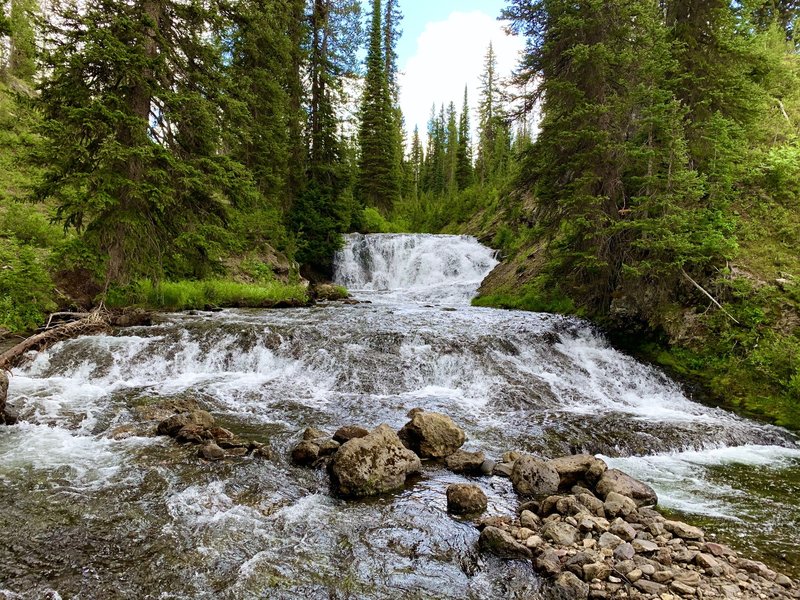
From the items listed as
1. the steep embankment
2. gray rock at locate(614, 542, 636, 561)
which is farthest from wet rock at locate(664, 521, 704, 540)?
the steep embankment

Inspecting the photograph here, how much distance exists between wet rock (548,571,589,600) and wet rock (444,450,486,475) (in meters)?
2.38

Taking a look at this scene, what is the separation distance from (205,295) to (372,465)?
13067mm

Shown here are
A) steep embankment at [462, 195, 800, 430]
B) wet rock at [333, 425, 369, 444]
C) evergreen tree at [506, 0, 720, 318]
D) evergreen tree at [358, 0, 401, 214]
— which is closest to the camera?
wet rock at [333, 425, 369, 444]

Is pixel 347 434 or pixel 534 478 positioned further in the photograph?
pixel 347 434

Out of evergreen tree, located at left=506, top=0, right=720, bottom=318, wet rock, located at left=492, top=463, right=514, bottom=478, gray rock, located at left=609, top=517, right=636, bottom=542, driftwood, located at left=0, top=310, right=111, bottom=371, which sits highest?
evergreen tree, located at left=506, top=0, right=720, bottom=318

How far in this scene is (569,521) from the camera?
470cm

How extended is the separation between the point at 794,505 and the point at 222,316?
542 inches

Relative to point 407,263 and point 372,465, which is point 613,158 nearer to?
point 372,465

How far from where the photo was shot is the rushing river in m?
4.02

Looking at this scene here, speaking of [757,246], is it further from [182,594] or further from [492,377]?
[182,594]

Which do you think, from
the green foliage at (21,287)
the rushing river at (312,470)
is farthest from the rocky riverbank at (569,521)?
the green foliage at (21,287)

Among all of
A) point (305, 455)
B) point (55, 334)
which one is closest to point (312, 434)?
point (305, 455)

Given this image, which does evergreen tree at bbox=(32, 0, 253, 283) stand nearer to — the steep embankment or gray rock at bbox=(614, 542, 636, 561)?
gray rock at bbox=(614, 542, 636, 561)

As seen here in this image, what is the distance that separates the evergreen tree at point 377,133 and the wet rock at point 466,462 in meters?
34.5
